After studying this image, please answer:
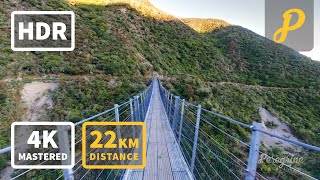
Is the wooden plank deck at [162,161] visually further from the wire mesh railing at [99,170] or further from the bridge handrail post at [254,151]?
the bridge handrail post at [254,151]

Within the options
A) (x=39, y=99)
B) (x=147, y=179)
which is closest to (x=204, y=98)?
(x=39, y=99)

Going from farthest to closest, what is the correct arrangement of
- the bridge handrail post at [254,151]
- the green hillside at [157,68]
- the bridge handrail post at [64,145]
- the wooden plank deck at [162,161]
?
the green hillside at [157,68], the wooden plank deck at [162,161], the bridge handrail post at [254,151], the bridge handrail post at [64,145]

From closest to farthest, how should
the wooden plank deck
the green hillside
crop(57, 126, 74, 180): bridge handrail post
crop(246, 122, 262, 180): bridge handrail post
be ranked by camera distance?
crop(57, 126, 74, 180): bridge handrail post < crop(246, 122, 262, 180): bridge handrail post < the wooden plank deck < the green hillside

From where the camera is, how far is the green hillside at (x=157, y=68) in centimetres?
1654

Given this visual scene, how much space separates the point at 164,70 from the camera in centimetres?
2908

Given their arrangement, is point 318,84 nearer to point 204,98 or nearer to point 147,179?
point 204,98

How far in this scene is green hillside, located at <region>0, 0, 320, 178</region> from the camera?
54.3ft

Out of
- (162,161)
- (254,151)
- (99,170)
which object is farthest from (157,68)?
(254,151)

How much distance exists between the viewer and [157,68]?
28031 millimetres

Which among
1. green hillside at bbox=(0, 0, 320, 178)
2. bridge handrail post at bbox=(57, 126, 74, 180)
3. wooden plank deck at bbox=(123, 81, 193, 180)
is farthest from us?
green hillside at bbox=(0, 0, 320, 178)

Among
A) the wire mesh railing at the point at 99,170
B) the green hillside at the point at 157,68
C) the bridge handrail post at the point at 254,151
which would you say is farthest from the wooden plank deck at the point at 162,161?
the green hillside at the point at 157,68

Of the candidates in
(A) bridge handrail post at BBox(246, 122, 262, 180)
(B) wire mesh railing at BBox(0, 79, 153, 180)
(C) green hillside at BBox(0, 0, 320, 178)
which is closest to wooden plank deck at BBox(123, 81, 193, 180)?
(B) wire mesh railing at BBox(0, 79, 153, 180)

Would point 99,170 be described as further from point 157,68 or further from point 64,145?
point 157,68

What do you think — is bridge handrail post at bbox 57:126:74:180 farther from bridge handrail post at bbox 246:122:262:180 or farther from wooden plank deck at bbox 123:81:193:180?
wooden plank deck at bbox 123:81:193:180
